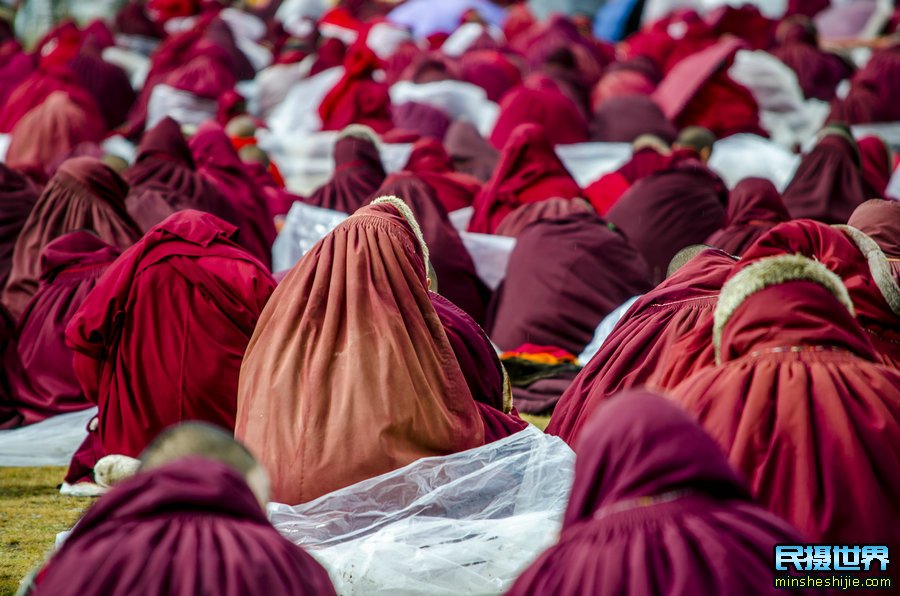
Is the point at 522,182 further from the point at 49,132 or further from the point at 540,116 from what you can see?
the point at 49,132

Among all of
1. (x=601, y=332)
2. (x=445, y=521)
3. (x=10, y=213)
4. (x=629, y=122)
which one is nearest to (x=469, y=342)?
(x=445, y=521)

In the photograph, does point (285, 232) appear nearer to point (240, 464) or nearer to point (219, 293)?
point (219, 293)

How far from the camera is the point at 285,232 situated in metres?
5.34

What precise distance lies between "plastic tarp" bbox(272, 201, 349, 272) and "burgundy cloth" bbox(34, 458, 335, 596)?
3.47 m

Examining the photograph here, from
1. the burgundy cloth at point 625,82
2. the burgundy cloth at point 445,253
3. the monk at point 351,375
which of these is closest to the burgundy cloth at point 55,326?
the burgundy cloth at point 445,253

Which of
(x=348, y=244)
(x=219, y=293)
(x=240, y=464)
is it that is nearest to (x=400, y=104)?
(x=219, y=293)

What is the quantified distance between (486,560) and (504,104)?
569cm

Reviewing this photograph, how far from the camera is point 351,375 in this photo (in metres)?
2.73

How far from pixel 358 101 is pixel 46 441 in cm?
471

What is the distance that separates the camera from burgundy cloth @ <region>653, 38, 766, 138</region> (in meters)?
8.02

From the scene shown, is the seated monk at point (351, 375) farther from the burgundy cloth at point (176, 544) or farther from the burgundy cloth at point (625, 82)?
Result: the burgundy cloth at point (625, 82)

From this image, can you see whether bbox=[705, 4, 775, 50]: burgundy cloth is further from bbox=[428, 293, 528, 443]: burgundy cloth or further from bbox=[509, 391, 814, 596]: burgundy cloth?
bbox=[509, 391, 814, 596]: burgundy cloth

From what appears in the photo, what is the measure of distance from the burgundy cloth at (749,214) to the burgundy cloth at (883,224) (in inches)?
47.9

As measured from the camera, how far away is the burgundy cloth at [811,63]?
9812 millimetres
